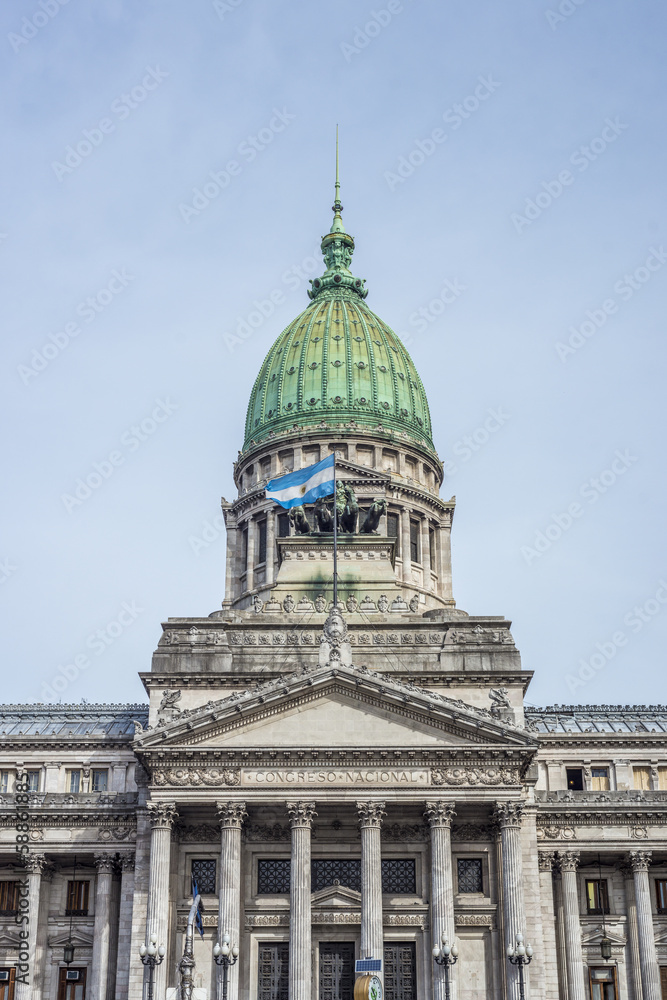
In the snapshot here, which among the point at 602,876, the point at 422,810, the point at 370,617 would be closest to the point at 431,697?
the point at 422,810

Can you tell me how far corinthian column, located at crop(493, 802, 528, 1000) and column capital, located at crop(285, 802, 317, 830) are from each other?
9.39 meters

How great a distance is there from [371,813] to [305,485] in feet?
83.9

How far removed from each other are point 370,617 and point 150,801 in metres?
18.7

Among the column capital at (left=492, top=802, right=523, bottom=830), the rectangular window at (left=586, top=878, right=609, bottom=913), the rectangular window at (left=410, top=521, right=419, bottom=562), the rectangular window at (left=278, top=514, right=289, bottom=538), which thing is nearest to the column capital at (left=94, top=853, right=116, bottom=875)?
the column capital at (left=492, top=802, right=523, bottom=830)

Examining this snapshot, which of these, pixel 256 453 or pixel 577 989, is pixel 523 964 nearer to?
pixel 577 989

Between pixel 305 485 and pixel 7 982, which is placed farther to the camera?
pixel 305 485

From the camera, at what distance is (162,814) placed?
68.7 metres

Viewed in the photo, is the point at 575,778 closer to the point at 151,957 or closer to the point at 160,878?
the point at 160,878

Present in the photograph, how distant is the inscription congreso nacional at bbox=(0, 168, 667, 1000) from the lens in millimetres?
68438

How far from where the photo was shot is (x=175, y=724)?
69.2 metres

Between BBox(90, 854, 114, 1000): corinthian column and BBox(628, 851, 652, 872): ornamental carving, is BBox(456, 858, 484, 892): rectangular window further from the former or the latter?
BBox(90, 854, 114, 1000): corinthian column

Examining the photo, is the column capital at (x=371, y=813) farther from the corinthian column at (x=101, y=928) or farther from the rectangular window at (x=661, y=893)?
the rectangular window at (x=661, y=893)

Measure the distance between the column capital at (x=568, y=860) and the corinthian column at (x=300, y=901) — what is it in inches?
692

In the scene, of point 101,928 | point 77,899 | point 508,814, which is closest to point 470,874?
point 508,814
